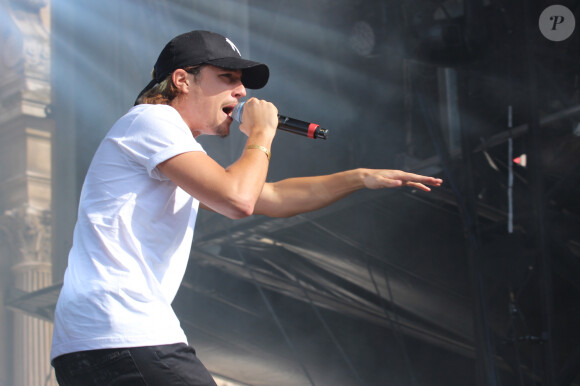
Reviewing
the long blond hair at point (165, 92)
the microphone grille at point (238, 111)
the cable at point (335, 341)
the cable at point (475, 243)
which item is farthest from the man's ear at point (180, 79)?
the cable at point (335, 341)

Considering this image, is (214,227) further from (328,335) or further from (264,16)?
(264,16)

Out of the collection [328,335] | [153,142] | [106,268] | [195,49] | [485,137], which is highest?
[485,137]

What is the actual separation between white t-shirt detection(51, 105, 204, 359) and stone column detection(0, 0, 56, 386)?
2.67 m

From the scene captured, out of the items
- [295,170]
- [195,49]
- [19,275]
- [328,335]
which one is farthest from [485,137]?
[19,275]

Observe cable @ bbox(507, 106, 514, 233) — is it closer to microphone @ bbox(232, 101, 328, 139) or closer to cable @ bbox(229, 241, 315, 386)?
cable @ bbox(229, 241, 315, 386)

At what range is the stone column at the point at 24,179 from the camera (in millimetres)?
3754

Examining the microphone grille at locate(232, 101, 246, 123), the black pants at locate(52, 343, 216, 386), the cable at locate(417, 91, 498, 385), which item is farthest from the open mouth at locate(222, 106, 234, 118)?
the cable at locate(417, 91, 498, 385)

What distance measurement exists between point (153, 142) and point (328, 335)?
3.02 m

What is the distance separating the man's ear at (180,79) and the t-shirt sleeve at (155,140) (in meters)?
0.16

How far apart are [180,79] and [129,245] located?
42cm

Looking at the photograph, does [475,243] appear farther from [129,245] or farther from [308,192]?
[129,245]

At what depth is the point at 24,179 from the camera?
3.97 m

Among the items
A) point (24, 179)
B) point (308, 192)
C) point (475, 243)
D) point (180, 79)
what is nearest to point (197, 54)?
point (180, 79)

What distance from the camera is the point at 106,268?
4.00ft
